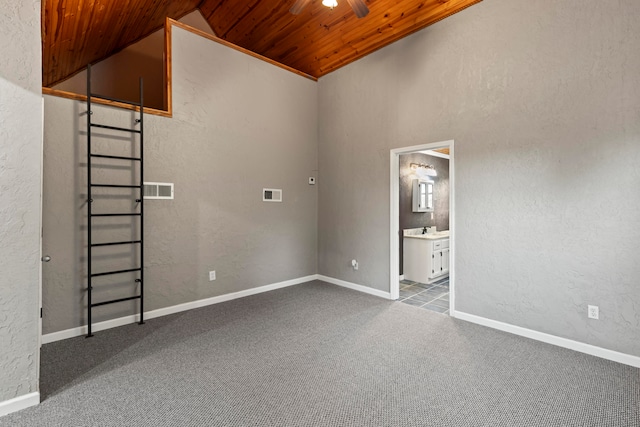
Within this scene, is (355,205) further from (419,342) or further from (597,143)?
(597,143)

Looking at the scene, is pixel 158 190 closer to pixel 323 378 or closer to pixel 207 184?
pixel 207 184

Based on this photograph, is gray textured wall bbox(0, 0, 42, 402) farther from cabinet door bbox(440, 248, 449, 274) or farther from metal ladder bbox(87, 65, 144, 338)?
cabinet door bbox(440, 248, 449, 274)

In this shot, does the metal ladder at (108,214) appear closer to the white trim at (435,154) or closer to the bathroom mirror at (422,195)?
the bathroom mirror at (422,195)

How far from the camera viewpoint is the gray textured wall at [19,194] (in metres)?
2.03

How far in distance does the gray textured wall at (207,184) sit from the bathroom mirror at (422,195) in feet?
6.43

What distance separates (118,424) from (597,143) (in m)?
4.32

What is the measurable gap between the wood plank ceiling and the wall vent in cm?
224

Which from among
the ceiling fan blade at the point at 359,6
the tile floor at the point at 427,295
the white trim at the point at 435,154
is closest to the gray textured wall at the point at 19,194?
the ceiling fan blade at the point at 359,6

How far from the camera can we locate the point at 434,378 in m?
2.43

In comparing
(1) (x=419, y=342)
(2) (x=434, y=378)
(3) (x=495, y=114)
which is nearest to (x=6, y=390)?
(2) (x=434, y=378)

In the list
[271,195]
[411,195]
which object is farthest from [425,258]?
[271,195]

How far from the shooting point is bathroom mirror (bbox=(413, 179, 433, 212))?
5.86 metres

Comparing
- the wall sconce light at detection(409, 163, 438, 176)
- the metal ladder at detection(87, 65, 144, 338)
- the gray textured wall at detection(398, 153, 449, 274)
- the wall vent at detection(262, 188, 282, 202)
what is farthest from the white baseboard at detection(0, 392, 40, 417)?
the wall sconce light at detection(409, 163, 438, 176)

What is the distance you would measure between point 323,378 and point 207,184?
289 centimetres
